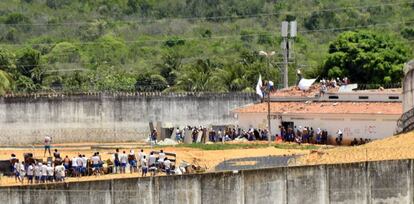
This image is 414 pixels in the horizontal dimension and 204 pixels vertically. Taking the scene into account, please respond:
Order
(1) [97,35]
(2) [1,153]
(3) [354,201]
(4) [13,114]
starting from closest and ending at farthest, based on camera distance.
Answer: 1. (3) [354,201]
2. (2) [1,153]
3. (4) [13,114]
4. (1) [97,35]

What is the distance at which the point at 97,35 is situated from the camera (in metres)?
141

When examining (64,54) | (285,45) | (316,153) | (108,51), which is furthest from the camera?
(108,51)

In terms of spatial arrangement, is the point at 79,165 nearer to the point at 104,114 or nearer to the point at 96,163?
the point at 96,163

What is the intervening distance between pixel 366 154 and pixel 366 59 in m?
41.0

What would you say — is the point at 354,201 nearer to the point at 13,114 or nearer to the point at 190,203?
the point at 190,203

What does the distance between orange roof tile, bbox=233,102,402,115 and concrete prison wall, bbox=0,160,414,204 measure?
2091cm

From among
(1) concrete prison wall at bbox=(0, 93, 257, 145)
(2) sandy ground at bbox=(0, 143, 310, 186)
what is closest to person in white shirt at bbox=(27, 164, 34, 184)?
(2) sandy ground at bbox=(0, 143, 310, 186)

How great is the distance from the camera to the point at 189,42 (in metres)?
133

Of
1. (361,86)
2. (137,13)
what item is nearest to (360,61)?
(361,86)

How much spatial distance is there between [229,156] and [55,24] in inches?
3245

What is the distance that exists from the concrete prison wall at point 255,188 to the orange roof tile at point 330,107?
2091 cm

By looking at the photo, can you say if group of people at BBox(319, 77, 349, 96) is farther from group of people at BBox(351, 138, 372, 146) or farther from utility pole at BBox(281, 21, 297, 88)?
group of people at BBox(351, 138, 372, 146)

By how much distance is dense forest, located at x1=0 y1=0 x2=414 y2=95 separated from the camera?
98250mm

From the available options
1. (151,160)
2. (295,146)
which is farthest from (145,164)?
(295,146)
